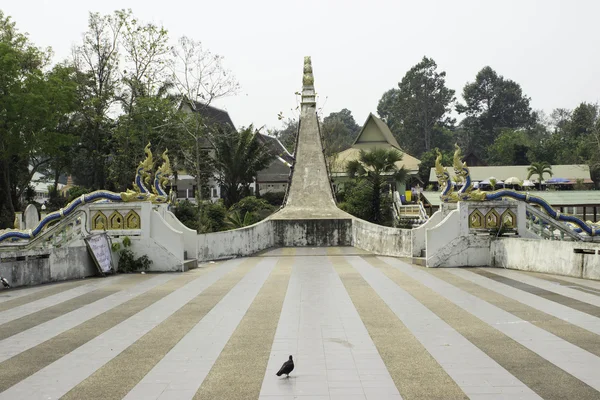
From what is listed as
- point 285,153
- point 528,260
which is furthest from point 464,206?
point 285,153

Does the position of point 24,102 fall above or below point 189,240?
above

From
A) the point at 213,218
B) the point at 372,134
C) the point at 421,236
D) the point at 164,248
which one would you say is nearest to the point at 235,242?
the point at 164,248

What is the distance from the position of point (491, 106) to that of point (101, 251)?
276ft

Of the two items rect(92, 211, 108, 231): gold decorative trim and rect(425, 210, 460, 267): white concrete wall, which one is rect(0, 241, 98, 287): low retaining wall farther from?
rect(425, 210, 460, 267): white concrete wall

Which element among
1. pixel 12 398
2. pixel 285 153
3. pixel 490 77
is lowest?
pixel 12 398

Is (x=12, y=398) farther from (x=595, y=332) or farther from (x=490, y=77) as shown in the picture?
(x=490, y=77)

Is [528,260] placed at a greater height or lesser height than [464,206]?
lesser

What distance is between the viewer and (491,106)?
9206cm

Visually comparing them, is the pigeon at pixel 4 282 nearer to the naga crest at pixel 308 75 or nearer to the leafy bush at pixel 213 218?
the leafy bush at pixel 213 218

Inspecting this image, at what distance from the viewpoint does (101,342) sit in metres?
8.24

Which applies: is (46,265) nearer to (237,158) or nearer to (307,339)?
(307,339)

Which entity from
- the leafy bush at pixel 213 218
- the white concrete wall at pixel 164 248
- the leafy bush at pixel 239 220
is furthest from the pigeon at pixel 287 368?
the leafy bush at pixel 239 220

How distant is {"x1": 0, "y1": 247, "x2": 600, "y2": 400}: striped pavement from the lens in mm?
6164

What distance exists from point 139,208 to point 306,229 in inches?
444
